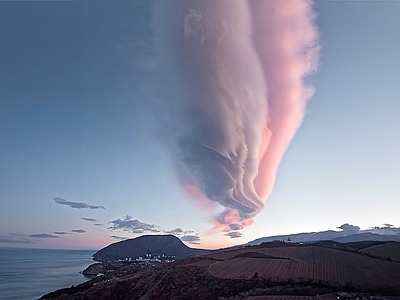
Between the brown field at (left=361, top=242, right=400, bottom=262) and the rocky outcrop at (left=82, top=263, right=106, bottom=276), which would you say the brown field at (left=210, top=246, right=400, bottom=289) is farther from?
the rocky outcrop at (left=82, top=263, right=106, bottom=276)

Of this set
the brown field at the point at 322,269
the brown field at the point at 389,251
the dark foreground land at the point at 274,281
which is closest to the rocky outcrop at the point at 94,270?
Answer: the dark foreground land at the point at 274,281

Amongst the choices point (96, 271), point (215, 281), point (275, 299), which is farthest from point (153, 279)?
point (96, 271)

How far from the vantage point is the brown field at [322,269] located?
163ft

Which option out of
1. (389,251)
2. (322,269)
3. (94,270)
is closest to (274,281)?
(322,269)

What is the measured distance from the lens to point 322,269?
55.7m

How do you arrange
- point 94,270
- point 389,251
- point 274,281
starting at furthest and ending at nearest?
point 94,270, point 389,251, point 274,281

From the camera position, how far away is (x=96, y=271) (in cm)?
18000

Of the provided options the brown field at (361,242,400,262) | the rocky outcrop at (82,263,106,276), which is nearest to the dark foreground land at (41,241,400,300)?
the brown field at (361,242,400,262)

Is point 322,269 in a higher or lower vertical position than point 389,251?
lower

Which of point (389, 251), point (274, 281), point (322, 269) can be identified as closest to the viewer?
point (274, 281)

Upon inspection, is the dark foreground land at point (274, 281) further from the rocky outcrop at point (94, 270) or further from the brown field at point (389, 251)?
the rocky outcrop at point (94, 270)

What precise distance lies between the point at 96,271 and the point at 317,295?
16860cm

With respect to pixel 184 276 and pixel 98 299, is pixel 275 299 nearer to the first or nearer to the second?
pixel 184 276

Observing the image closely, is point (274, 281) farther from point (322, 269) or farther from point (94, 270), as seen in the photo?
point (94, 270)
